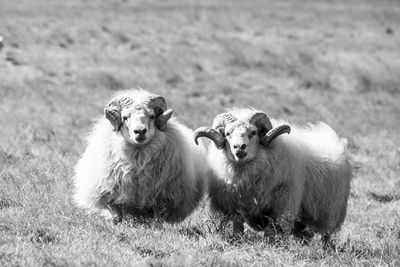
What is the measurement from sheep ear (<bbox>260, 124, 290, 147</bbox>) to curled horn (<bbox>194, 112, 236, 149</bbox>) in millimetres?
468

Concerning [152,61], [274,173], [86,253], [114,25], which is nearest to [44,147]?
[274,173]

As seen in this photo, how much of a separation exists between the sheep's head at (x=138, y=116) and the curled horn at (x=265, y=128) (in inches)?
44.0

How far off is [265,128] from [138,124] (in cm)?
160

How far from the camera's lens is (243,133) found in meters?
9.43

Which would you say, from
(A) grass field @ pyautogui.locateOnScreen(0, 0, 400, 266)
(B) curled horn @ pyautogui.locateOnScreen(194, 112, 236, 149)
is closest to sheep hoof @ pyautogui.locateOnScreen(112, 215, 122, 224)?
(A) grass field @ pyautogui.locateOnScreen(0, 0, 400, 266)

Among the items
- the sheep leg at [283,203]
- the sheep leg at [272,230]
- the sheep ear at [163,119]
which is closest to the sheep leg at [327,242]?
the sheep leg at [283,203]

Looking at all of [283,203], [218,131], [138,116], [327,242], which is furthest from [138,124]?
[327,242]

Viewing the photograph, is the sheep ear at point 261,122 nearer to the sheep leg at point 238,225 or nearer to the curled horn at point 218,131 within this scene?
the curled horn at point 218,131

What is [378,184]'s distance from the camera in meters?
13.4

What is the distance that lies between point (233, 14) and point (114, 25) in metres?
7.91

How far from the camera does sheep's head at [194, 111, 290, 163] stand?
9406 mm

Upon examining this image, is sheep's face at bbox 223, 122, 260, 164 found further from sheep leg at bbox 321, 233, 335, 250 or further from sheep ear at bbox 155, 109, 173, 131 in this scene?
sheep leg at bbox 321, 233, 335, 250

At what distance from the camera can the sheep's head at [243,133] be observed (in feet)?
30.9

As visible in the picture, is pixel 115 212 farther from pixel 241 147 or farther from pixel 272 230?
pixel 272 230
